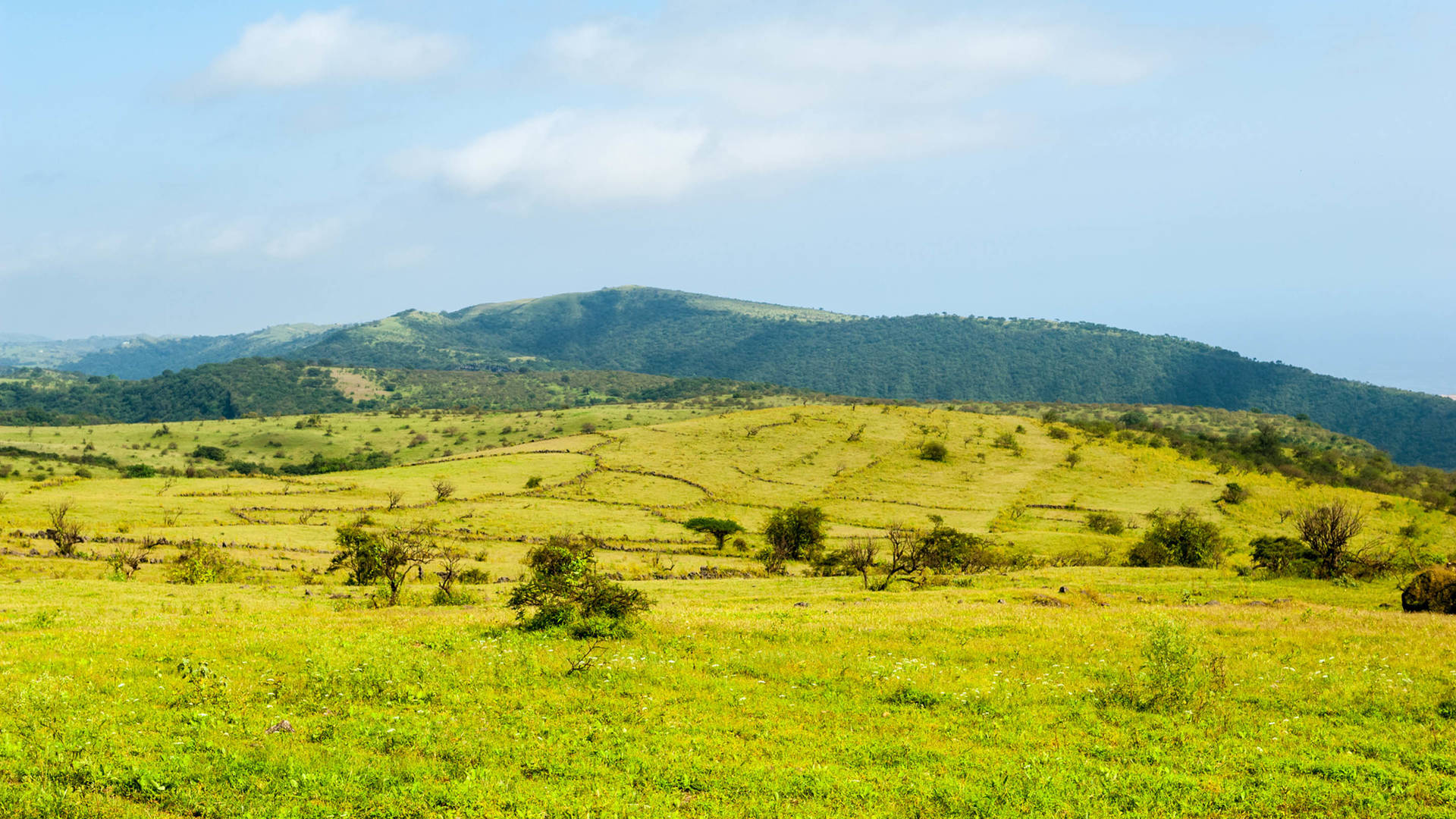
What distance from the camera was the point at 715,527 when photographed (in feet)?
204

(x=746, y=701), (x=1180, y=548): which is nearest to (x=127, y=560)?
(x=746, y=701)

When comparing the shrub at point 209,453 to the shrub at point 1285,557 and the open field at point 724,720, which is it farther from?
the shrub at point 1285,557

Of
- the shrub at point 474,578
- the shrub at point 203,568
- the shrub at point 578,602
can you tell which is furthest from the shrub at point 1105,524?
the shrub at point 203,568

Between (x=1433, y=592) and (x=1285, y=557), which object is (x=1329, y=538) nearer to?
(x=1285, y=557)

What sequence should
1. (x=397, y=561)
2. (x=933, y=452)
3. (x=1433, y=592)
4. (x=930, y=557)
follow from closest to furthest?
(x=1433, y=592), (x=397, y=561), (x=930, y=557), (x=933, y=452)

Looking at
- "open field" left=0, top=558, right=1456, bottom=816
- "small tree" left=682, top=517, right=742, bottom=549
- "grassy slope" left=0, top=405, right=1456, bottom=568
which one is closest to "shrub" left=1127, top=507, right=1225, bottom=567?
"grassy slope" left=0, top=405, right=1456, bottom=568

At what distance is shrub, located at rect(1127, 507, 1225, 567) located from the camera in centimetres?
4900

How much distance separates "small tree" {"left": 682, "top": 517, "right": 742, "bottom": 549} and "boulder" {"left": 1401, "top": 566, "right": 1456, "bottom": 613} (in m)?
41.6

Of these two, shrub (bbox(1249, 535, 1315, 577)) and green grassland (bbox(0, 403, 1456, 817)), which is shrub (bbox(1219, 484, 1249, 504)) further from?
green grassland (bbox(0, 403, 1456, 817))

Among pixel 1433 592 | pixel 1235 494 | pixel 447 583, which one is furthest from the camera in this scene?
pixel 1235 494

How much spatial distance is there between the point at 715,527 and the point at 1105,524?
110 feet

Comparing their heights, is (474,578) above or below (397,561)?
below

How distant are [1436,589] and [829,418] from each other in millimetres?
Result: 96720

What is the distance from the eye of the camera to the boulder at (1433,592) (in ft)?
80.2
